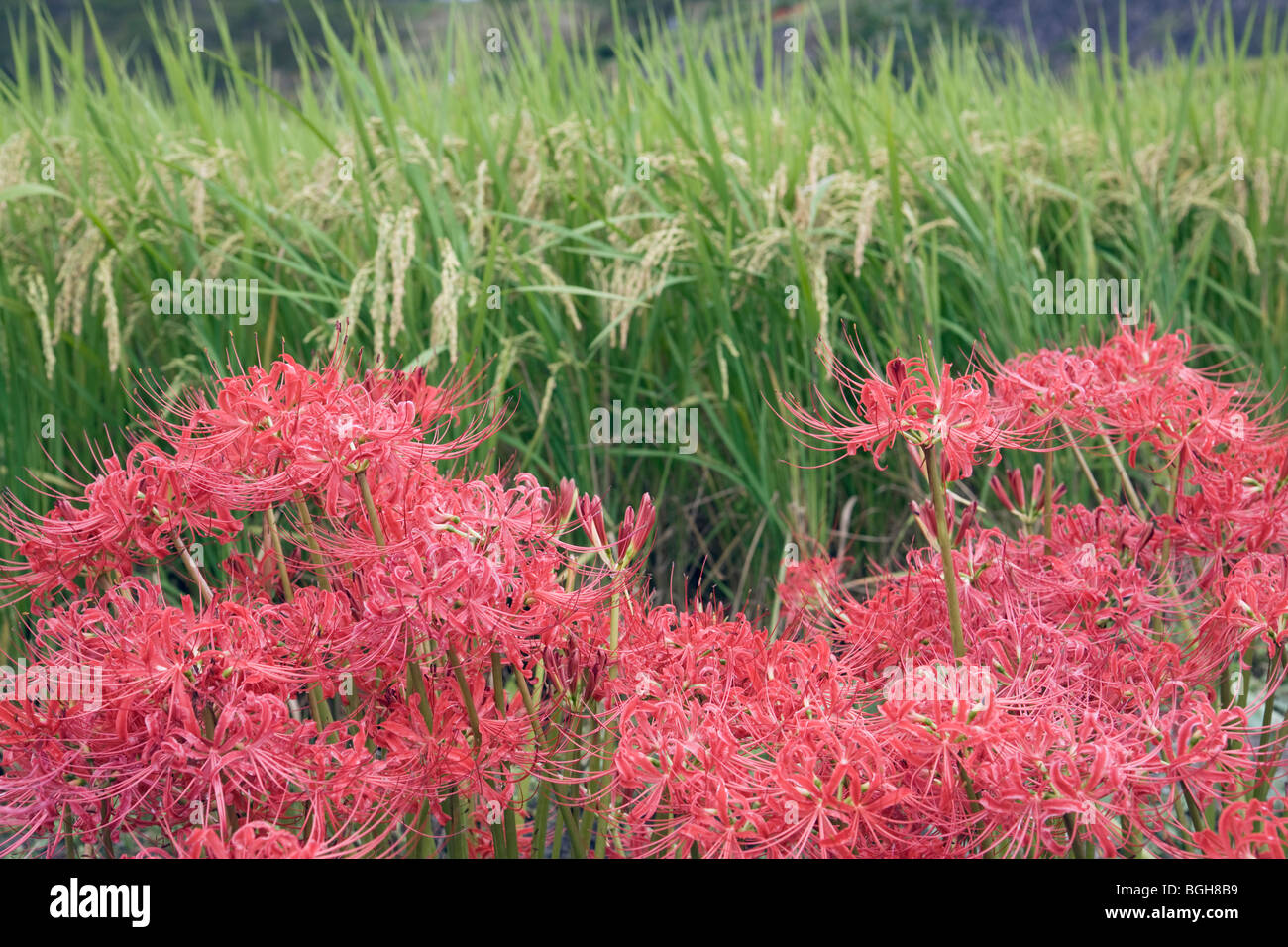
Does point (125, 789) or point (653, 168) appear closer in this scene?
point (125, 789)

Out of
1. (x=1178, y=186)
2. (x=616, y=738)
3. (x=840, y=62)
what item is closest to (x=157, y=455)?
(x=616, y=738)

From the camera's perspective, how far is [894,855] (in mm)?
1197

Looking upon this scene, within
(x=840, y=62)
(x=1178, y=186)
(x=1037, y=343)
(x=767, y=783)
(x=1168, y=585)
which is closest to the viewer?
(x=767, y=783)

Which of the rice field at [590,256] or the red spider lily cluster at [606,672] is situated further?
the rice field at [590,256]

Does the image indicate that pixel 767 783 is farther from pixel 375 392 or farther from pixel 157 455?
pixel 157 455

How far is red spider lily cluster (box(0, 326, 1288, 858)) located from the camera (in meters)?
1.11

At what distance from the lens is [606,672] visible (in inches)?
52.1

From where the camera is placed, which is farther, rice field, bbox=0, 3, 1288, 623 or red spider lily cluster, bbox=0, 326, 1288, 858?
rice field, bbox=0, 3, 1288, 623

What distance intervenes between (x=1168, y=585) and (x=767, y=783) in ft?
2.73

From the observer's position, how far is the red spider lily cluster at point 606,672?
3.65 ft

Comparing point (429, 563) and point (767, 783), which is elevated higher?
point (429, 563)

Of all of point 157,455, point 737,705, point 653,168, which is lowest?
point 737,705

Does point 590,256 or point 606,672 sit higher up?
point 590,256

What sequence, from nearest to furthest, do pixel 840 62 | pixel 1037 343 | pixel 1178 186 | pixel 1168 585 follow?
pixel 1168 585
pixel 1037 343
pixel 840 62
pixel 1178 186
